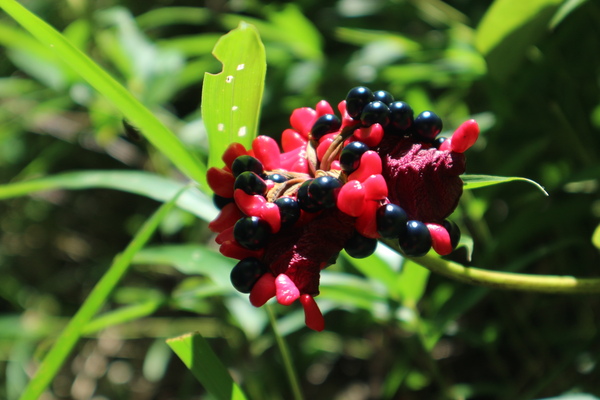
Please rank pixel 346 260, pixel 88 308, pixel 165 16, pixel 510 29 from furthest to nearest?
pixel 165 16 → pixel 346 260 → pixel 510 29 → pixel 88 308

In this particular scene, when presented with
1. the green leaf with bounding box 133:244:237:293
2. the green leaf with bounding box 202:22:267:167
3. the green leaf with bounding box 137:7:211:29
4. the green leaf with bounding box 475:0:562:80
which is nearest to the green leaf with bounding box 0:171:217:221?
the green leaf with bounding box 133:244:237:293

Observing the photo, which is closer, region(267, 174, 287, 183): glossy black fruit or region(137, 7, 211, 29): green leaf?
region(267, 174, 287, 183): glossy black fruit

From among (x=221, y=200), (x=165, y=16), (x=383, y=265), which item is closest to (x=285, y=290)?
(x=221, y=200)

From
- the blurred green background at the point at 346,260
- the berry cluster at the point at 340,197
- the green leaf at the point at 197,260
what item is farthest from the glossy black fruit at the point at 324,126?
the green leaf at the point at 197,260

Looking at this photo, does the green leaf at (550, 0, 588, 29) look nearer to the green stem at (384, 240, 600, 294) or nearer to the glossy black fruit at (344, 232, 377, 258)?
the green stem at (384, 240, 600, 294)

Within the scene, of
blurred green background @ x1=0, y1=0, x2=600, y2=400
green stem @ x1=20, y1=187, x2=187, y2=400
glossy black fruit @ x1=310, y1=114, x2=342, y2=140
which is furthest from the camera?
blurred green background @ x1=0, y1=0, x2=600, y2=400

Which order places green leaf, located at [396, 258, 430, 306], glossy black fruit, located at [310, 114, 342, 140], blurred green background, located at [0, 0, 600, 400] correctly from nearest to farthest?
glossy black fruit, located at [310, 114, 342, 140], green leaf, located at [396, 258, 430, 306], blurred green background, located at [0, 0, 600, 400]

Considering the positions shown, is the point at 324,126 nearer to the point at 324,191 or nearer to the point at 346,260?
the point at 324,191
